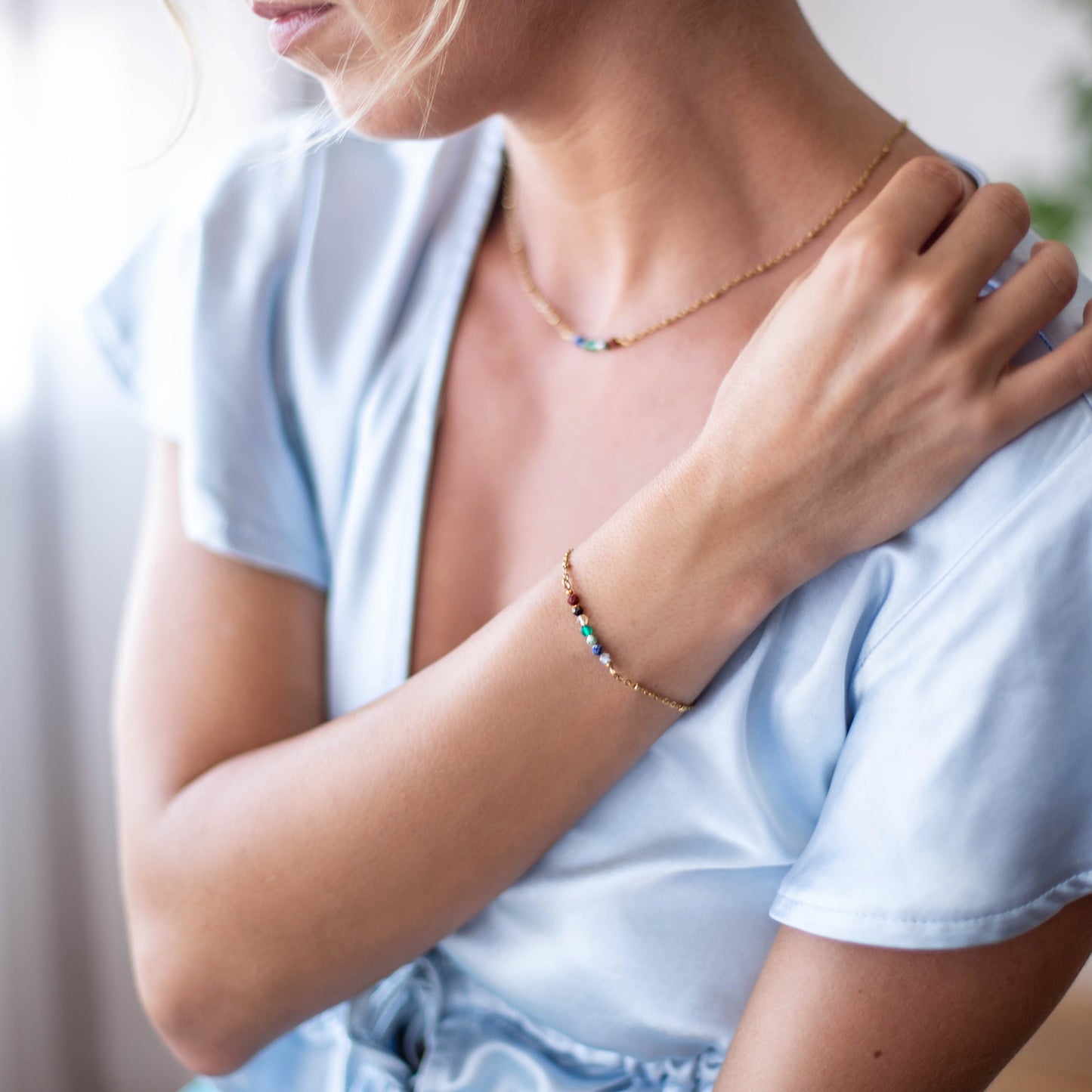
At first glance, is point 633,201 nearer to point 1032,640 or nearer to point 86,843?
point 1032,640

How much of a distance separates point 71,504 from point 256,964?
1.13m

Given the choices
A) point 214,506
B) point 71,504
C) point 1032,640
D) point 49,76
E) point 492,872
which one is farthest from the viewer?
point 71,504

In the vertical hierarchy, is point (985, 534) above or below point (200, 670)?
above

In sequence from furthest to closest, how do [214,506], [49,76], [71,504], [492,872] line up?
[71,504] → [49,76] → [214,506] → [492,872]

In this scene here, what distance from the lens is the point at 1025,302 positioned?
65 cm

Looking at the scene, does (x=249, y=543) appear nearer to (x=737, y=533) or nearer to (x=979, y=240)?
(x=737, y=533)

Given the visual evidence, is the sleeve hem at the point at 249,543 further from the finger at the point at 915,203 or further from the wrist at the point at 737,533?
the finger at the point at 915,203

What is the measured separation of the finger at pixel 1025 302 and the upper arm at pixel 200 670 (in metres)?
0.59

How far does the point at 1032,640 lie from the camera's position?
2.04 ft

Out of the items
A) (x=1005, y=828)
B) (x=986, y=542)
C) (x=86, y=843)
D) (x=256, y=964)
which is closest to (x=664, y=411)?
(x=986, y=542)

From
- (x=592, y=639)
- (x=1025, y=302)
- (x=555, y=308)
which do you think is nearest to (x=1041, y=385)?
(x=1025, y=302)

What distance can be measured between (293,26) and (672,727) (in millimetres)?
569

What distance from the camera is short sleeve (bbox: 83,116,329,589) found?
91cm

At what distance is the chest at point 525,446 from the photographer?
83cm
